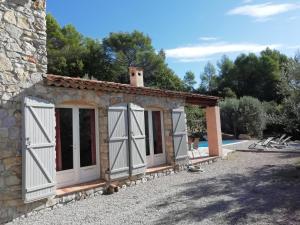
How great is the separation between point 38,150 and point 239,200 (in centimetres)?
458

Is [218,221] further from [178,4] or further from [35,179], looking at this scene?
[178,4]

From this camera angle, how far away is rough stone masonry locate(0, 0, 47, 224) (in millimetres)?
5570

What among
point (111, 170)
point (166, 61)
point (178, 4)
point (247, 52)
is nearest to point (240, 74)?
point (247, 52)

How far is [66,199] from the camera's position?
21.3 feet

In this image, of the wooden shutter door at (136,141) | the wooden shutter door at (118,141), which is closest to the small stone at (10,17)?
the wooden shutter door at (118,141)

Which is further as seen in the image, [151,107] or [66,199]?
[151,107]

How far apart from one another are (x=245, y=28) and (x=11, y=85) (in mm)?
11168

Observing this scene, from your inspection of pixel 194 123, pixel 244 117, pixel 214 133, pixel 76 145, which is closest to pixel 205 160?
pixel 214 133

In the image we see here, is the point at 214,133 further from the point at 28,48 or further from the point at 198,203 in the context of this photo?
the point at 28,48

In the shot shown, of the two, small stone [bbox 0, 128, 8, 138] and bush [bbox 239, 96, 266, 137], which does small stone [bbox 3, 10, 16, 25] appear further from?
bush [bbox 239, 96, 266, 137]

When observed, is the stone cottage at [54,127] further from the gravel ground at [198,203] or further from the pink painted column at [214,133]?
the pink painted column at [214,133]

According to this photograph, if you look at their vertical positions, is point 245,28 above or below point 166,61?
below

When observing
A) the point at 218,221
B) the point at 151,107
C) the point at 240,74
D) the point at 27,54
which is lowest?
the point at 218,221

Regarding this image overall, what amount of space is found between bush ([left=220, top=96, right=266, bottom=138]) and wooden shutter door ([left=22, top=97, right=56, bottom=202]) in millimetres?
19172
